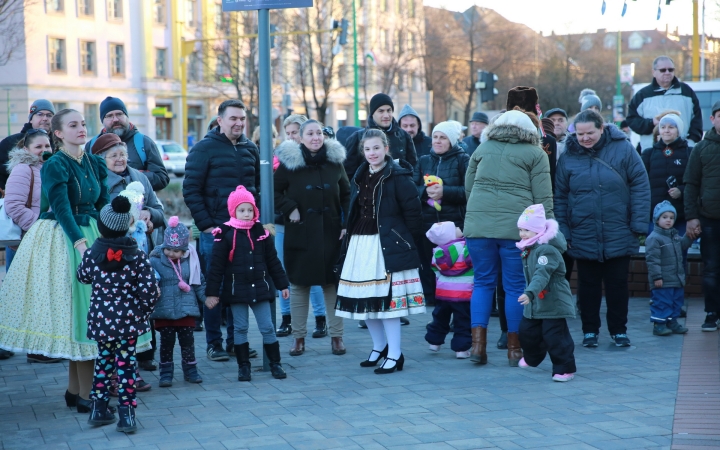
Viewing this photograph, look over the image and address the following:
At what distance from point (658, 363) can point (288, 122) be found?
455 centimetres

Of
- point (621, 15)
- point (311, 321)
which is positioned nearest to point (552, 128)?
point (311, 321)

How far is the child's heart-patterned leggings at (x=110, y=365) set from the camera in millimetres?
5465

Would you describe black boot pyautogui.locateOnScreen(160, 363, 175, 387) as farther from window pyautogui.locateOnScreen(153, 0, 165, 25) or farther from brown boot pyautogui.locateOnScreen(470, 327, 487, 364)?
window pyautogui.locateOnScreen(153, 0, 165, 25)

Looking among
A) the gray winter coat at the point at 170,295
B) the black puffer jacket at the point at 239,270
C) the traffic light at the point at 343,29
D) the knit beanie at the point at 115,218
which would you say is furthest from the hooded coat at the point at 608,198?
the traffic light at the point at 343,29

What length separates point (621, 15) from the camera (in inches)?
703

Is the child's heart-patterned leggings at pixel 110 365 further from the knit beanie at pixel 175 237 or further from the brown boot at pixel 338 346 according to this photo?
the brown boot at pixel 338 346

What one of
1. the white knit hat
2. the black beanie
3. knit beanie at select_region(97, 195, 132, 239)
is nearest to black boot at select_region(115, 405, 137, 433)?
knit beanie at select_region(97, 195, 132, 239)

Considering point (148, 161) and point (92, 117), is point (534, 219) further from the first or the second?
point (92, 117)

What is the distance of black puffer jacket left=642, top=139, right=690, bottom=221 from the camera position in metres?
9.00

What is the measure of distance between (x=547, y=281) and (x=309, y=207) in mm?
2256

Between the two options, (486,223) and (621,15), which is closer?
(486,223)

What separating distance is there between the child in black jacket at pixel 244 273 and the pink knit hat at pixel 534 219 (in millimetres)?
1819

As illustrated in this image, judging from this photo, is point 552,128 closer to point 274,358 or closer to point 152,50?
point 274,358

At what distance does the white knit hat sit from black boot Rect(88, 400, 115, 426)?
3.61 metres
